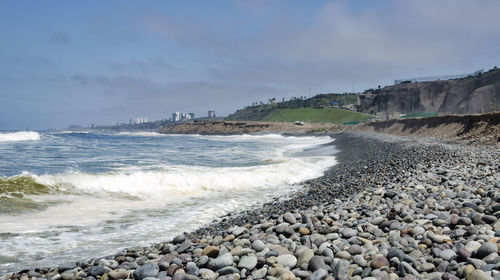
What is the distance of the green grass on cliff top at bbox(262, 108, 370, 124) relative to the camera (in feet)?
454

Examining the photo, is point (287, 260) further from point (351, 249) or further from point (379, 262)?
point (379, 262)

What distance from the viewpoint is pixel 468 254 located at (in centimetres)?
317

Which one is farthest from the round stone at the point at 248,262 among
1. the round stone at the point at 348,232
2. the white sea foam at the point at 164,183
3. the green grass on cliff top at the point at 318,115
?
the green grass on cliff top at the point at 318,115

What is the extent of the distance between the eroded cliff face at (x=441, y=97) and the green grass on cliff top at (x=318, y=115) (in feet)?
55.7

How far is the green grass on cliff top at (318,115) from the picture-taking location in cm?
13838

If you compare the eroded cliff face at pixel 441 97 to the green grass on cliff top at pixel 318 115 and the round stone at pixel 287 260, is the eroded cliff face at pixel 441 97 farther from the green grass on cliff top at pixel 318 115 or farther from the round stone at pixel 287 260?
the round stone at pixel 287 260

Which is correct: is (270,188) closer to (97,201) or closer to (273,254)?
(97,201)

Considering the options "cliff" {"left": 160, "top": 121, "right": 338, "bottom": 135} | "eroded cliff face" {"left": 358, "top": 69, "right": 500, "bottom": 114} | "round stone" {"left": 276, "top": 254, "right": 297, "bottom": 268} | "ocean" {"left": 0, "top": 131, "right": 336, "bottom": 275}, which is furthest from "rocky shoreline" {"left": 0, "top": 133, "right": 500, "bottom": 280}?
"eroded cliff face" {"left": 358, "top": 69, "right": 500, "bottom": 114}

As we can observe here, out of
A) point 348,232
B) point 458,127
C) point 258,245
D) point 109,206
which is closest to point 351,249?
point 348,232

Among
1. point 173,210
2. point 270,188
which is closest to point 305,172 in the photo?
point 270,188

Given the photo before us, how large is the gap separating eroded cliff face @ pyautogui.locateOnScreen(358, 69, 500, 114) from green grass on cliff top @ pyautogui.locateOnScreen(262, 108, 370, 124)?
16991 millimetres

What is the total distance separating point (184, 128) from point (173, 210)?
573ft

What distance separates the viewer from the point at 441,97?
129 m

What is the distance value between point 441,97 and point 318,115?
53.5 m
